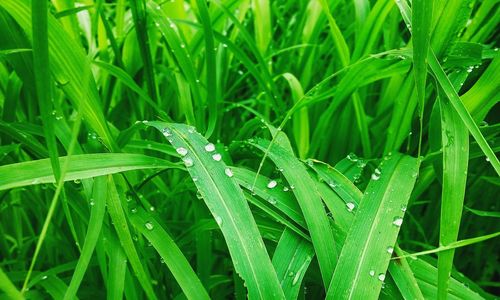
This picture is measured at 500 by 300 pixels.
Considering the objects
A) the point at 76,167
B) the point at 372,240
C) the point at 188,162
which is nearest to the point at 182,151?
the point at 188,162

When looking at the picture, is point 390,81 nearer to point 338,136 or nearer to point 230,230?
point 338,136

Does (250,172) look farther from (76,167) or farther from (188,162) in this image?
(76,167)

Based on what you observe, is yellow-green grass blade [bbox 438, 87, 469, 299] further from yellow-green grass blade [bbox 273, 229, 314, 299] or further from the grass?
yellow-green grass blade [bbox 273, 229, 314, 299]

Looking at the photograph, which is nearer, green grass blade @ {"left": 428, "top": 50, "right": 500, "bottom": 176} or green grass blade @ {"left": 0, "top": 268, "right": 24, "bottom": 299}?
green grass blade @ {"left": 0, "top": 268, "right": 24, "bottom": 299}

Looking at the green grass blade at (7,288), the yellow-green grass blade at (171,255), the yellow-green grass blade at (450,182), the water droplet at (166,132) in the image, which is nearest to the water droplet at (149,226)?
the yellow-green grass blade at (171,255)

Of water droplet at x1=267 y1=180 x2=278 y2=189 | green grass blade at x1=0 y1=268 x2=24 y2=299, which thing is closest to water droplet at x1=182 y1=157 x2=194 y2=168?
water droplet at x1=267 y1=180 x2=278 y2=189

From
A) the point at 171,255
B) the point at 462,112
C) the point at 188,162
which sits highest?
the point at 462,112
